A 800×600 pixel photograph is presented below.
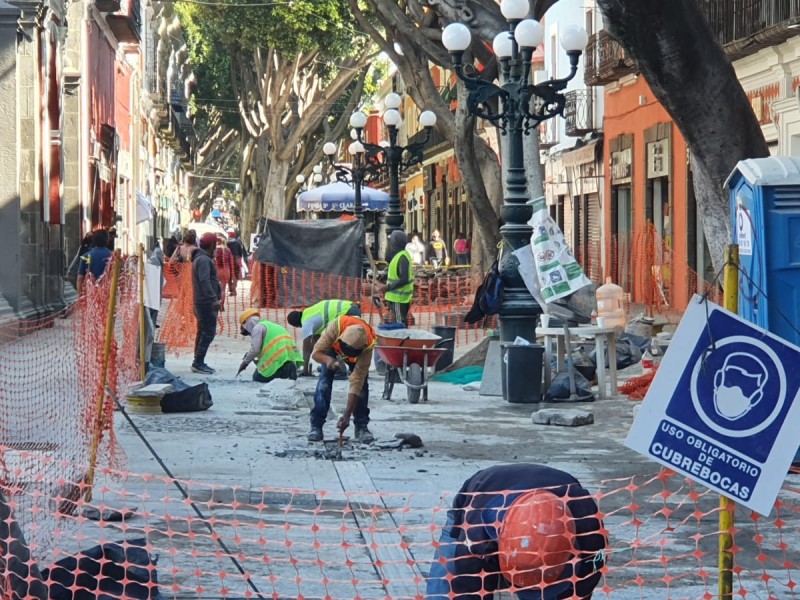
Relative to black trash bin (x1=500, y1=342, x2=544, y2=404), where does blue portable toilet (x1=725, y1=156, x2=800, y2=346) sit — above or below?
above

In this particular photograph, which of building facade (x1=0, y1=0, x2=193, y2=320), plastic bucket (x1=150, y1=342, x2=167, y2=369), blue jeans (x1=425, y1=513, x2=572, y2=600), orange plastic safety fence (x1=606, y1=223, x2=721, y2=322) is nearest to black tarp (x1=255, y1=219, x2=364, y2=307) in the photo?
building facade (x1=0, y1=0, x2=193, y2=320)

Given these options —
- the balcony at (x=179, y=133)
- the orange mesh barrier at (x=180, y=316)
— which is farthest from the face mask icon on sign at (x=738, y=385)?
the balcony at (x=179, y=133)

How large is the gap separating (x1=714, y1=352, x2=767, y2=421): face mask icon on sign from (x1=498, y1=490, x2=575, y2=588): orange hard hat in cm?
72

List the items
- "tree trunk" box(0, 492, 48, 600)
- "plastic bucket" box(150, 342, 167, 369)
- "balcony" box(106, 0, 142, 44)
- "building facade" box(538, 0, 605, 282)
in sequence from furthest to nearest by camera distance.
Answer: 1. "building facade" box(538, 0, 605, 282)
2. "balcony" box(106, 0, 142, 44)
3. "plastic bucket" box(150, 342, 167, 369)
4. "tree trunk" box(0, 492, 48, 600)

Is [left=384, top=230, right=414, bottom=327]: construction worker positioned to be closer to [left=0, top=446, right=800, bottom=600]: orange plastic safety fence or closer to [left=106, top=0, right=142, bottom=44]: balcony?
[left=0, top=446, right=800, bottom=600]: orange plastic safety fence

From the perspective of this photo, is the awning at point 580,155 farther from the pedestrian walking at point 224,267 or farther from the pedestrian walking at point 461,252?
the pedestrian walking at point 224,267

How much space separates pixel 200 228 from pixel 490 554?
1740 inches

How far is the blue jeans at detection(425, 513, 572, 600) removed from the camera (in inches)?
176

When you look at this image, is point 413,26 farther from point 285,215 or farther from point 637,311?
point 285,215

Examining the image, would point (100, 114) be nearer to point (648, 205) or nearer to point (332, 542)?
point (648, 205)

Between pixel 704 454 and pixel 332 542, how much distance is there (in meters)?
3.57

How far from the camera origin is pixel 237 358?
19.8 metres

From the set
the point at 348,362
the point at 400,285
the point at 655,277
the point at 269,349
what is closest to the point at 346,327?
the point at 348,362

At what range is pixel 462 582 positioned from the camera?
4758mm
